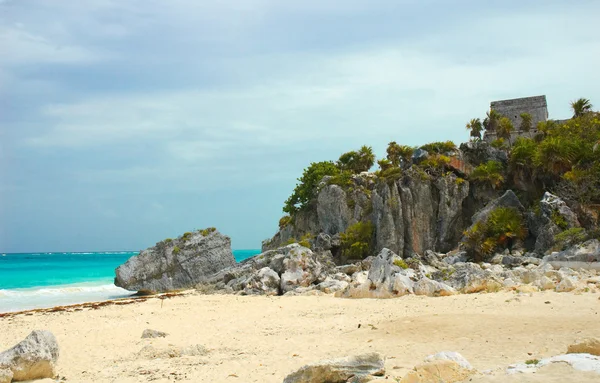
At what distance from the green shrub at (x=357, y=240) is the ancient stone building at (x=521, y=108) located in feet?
53.2

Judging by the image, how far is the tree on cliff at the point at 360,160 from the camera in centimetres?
4334

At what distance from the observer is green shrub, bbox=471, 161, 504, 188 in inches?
1265

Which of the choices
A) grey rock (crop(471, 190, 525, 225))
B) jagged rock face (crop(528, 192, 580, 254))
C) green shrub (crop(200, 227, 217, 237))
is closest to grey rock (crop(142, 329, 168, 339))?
jagged rock face (crop(528, 192, 580, 254))

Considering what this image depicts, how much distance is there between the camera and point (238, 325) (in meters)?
15.3

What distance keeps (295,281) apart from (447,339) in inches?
562

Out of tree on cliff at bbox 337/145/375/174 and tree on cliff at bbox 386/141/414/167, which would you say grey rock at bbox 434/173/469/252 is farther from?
tree on cliff at bbox 337/145/375/174

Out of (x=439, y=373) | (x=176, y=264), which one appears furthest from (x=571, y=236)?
(x=176, y=264)

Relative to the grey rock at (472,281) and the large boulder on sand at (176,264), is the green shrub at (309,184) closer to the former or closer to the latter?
the large boulder on sand at (176,264)

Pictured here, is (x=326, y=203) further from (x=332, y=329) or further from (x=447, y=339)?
(x=447, y=339)

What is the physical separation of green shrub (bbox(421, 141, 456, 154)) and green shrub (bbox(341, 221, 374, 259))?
23.3 feet

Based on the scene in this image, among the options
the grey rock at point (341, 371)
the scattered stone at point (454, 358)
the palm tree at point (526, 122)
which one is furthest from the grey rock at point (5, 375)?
the palm tree at point (526, 122)

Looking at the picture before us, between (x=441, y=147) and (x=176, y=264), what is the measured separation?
1919cm

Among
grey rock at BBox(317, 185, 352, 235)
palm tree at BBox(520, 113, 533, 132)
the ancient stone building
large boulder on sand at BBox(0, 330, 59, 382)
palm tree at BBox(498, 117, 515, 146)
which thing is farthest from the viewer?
the ancient stone building

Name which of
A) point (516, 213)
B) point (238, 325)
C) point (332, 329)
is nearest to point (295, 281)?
point (238, 325)
